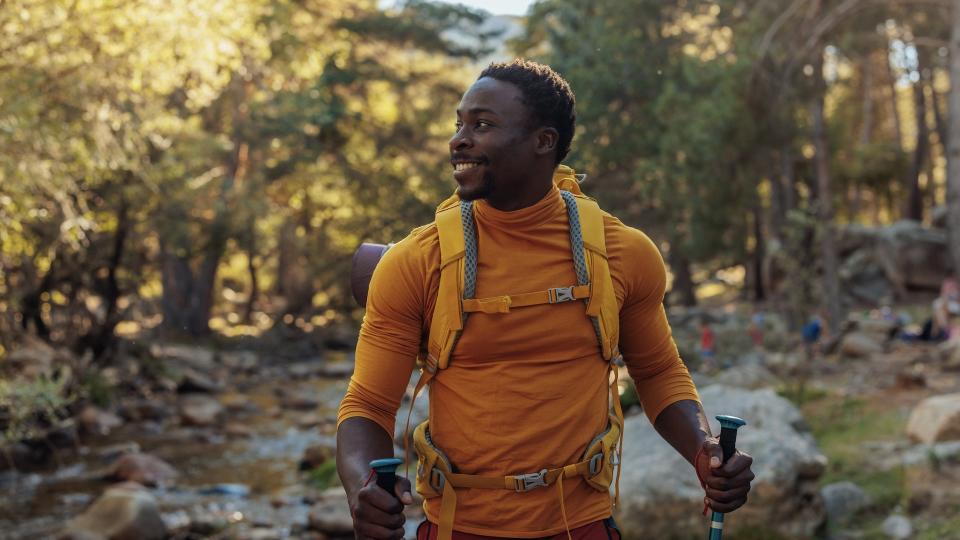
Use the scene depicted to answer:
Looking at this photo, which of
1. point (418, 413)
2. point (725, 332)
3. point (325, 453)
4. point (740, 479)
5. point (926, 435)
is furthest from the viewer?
point (725, 332)

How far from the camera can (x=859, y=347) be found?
60.4 feet

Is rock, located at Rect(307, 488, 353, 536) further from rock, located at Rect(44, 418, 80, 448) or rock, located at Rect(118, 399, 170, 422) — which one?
rock, located at Rect(118, 399, 170, 422)

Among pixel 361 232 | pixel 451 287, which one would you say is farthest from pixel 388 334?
pixel 361 232

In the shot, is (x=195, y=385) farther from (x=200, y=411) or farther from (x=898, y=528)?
(x=898, y=528)

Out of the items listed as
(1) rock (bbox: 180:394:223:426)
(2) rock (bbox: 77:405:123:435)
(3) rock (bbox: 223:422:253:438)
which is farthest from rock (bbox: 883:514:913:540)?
(2) rock (bbox: 77:405:123:435)

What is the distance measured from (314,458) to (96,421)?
4.71 meters

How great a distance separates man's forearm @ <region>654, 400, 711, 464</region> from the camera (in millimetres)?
2979

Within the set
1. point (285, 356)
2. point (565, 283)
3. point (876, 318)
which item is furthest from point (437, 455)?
point (285, 356)

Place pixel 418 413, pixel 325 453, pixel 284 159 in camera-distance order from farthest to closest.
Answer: pixel 284 159
pixel 418 413
pixel 325 453

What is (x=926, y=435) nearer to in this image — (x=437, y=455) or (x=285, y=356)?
(x=437, y=455)

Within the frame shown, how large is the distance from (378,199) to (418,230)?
85.8ft

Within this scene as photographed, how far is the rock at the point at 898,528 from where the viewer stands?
7.62 metres

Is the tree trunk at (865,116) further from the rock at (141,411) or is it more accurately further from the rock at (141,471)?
the rock at (141,471)

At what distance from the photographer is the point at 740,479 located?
276 cm
